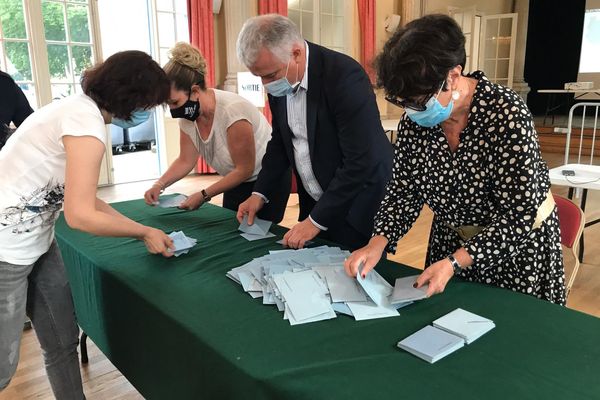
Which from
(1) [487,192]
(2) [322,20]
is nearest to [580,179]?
(1) [487,192]

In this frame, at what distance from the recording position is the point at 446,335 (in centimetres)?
92

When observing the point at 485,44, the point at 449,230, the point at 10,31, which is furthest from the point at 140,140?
the point at 449,230

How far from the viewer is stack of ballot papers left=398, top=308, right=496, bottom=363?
34.1 inches

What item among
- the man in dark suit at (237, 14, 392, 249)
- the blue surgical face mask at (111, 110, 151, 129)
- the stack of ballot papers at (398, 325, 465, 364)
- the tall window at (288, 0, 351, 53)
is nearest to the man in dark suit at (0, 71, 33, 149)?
the blue surgical face mask at (111, 110, 151, 129)

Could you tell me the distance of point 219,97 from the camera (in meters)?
1.93

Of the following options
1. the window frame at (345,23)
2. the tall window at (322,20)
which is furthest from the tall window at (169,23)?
the window frame at (345,23)

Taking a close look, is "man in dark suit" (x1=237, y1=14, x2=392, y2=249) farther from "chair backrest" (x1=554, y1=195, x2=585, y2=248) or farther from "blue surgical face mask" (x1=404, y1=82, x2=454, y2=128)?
"chair backrest" (x1=554, y1=195, x2=585, y2=248)

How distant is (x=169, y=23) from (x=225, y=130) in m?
4.52

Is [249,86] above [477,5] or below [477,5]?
below

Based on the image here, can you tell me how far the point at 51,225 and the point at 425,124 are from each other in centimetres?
103

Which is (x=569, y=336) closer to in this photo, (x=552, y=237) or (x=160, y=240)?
(x=552, y=237)

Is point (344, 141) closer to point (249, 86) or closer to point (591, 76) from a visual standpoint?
point (249, 86)

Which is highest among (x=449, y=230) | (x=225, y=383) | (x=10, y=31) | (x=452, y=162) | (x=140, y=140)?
(x=10, y=31)

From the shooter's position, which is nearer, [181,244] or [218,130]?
[181,244]
